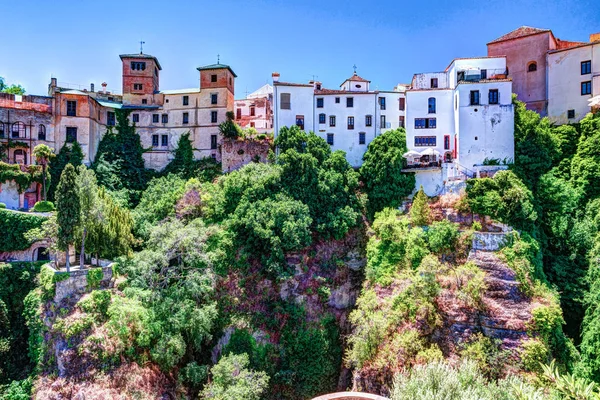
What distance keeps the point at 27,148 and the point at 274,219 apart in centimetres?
2651

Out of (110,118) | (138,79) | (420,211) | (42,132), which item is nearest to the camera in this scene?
(420,211)

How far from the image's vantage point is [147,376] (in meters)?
30.2

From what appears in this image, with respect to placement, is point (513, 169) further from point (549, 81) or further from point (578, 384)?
point (578, 384)

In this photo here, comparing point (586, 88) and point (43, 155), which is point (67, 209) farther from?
point (586, 88)

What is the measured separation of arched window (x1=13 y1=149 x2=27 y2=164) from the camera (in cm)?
4478

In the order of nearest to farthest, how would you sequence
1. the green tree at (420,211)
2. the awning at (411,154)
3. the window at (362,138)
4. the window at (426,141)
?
the green tree at (420,211) < the awning at (411,154) < the window at (426,141) < the window at (362,138)

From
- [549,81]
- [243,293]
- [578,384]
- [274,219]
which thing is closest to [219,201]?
[274,219]

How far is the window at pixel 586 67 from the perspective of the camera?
4321cm

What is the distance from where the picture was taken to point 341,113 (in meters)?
46.8

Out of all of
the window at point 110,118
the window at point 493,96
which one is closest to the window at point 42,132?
the window at point 110,118

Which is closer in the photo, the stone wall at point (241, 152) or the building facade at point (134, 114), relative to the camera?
the building facade at point (134, 114)

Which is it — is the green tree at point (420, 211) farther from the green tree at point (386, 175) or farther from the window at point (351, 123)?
the window at point (351, 123)

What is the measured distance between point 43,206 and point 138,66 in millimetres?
19740

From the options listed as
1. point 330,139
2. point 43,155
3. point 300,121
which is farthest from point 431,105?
point 43,155
